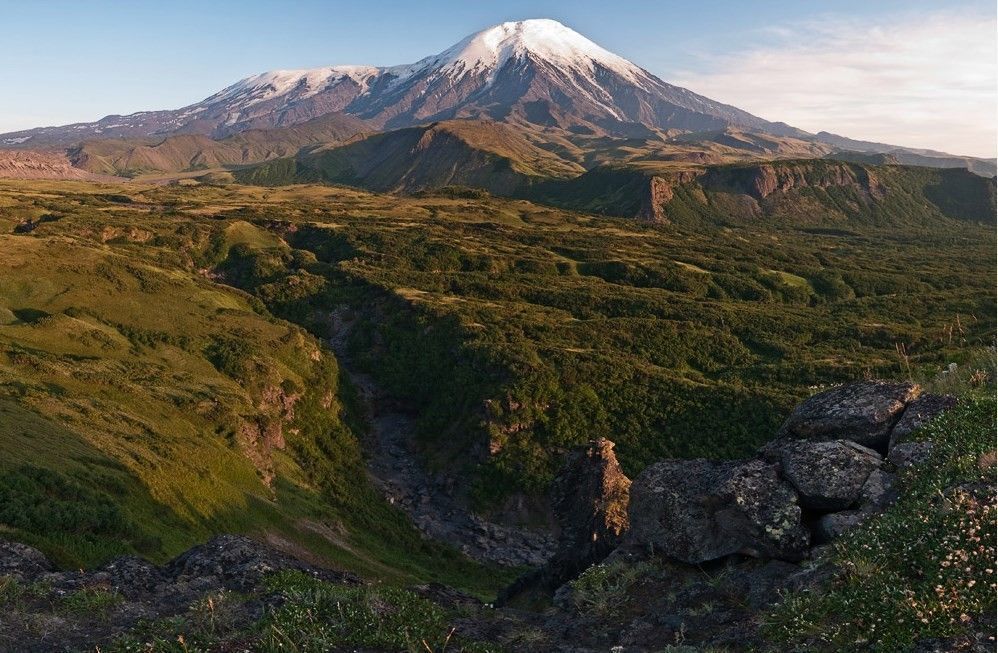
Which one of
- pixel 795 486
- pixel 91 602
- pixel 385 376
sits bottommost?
pixel 385 376

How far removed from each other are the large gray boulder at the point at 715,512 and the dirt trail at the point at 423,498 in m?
42.7

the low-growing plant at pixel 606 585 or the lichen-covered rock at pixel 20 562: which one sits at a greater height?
the low-growing plant at pixel 606 585

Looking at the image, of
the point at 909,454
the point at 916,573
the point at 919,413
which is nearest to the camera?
the point at 916,573

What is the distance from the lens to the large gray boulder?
14219 mm

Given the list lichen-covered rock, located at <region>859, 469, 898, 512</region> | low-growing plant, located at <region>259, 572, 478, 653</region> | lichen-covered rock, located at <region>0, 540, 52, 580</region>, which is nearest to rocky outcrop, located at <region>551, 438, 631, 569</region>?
lichen-covered rock, located at <region>859, 469, 898, 512</region>

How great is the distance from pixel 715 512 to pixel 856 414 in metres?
5.01

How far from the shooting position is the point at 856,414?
1698 centimetres

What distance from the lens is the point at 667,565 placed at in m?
16.2

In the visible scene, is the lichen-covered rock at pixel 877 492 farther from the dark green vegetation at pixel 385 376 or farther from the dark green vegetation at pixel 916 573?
the dark green vegetation at pixel 916 573

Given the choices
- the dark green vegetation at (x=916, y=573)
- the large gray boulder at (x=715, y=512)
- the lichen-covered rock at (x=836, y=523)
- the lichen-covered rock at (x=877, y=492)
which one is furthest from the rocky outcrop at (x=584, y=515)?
the dark green vegetation at (x=916, y=573)

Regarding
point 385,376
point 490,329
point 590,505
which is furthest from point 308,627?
point 490,329

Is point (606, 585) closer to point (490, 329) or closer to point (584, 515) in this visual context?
point (584, 515)

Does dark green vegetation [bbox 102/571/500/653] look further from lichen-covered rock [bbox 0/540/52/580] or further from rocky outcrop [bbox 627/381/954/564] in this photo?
lichen-covered rock [bbox 0/540/52/580]

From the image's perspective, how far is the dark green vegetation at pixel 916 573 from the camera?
370 inches
